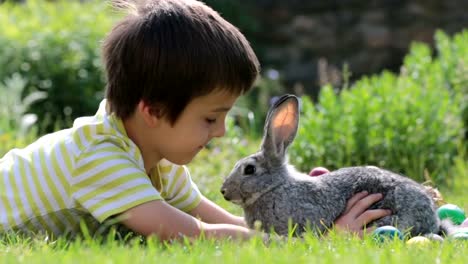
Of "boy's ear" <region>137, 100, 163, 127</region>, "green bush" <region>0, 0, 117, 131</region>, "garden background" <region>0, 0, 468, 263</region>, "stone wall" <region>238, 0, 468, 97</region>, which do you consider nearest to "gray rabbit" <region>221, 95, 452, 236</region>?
"boy's ear" <region>137, 100, 163, 127</region>

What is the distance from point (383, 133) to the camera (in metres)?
6.51

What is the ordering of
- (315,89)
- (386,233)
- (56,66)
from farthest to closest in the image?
(315,89) < (56,66) < (386,233)

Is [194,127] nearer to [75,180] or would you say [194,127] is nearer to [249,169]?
[249,169]

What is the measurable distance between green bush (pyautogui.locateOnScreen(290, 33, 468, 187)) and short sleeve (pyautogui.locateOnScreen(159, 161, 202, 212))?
1.72 m

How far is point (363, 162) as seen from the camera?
6449 millimetres

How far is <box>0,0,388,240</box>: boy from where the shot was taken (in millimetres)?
4008

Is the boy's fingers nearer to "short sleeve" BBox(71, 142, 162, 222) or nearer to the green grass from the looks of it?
the green grass

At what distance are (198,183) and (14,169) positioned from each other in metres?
1.95

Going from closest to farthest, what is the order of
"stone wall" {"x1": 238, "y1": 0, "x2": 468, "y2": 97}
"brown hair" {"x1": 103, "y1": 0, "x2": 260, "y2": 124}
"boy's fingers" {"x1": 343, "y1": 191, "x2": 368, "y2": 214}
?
"brown hair" {"x1": 103, "y1": 0, "x2": 260, "y2": 124}, "boy's fingers" {"x1": 343, "y1": 191, "x2": 368, "y2": 214}, "stone wall" {"x1": 238, "y1": 0, "x2": 468, "y2": 97}

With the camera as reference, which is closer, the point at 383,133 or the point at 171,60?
the point at 171,60

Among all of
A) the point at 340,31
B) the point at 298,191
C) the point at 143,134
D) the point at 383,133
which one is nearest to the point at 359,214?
the point at 298,191

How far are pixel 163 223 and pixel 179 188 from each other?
0.90m

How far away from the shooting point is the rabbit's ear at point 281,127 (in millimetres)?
4441

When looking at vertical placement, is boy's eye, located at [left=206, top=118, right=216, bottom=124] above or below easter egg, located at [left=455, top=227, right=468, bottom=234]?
above
